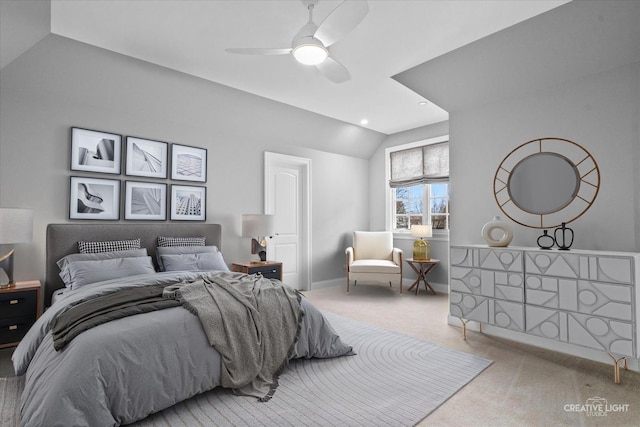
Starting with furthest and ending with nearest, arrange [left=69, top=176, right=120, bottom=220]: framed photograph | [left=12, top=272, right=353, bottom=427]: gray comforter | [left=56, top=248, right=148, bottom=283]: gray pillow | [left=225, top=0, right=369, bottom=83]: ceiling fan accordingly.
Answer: [left=69, top=176, right=120, bottom=220]: framed photograph, [left=56, top=248, right=148, bottom=283]: gray pillow, [left=225, top=0, right=369, bottom=83]: ceiling fan, [left=12, top=272, right=353, bottom=427]: gray comforter

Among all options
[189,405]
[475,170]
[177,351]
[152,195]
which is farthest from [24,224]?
[475,170]

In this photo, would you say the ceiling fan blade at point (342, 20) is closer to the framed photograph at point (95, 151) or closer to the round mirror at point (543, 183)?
the round mirror at point (543, 183)

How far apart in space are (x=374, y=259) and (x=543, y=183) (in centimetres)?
289

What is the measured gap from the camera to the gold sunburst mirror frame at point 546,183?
291 cm

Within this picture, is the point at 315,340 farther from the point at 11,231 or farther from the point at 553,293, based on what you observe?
the point at 11,231

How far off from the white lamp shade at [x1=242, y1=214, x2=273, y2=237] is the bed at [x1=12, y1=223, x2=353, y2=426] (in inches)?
56.2

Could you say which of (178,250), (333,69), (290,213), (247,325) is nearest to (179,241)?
(178,250)

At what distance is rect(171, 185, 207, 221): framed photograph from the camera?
13.7 ft

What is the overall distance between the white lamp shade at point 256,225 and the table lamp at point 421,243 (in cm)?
228

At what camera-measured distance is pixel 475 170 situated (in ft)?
11.8

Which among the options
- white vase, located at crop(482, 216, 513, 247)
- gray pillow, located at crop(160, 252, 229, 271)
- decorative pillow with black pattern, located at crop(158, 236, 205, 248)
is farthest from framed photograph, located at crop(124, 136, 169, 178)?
white vase, located at crop(482, 216, 513, 247)

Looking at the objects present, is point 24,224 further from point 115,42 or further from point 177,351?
point 177,351

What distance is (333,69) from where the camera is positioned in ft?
8.93

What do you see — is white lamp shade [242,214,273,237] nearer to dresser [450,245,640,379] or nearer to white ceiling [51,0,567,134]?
white ceiling [51,0,567,134]
